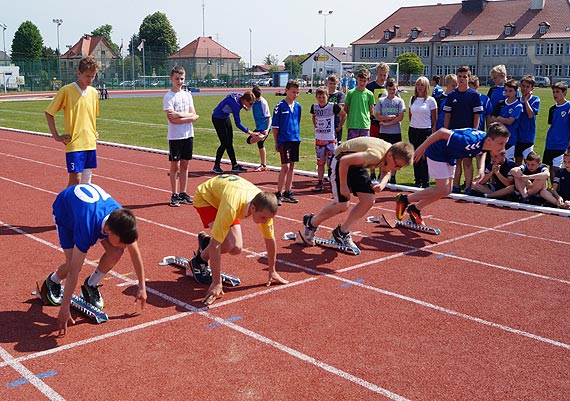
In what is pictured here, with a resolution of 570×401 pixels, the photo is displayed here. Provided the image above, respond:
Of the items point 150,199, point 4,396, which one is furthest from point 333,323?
point 150,199

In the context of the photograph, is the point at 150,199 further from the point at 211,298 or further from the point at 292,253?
the point at 211,298

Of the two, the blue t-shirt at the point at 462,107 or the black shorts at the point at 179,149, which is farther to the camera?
the blue t-shirt at the point at 462,107

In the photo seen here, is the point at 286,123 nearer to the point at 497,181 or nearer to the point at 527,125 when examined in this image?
the point at 497,181

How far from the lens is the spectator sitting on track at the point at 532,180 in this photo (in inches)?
384

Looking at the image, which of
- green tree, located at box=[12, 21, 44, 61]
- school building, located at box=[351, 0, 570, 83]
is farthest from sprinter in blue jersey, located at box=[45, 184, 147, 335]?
green tree, located at box=[12, 21, 44, 61]

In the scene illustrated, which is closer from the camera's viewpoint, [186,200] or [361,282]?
[361,282]

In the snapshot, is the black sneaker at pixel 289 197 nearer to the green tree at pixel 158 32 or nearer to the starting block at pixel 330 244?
the starting block at pixel 330 244

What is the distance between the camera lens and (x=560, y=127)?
10375 mm

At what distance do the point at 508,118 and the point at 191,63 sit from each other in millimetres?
91329

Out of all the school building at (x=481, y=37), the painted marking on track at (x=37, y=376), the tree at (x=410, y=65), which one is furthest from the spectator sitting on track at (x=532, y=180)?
the school building at (x=481, y=37)

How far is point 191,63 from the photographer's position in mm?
97562

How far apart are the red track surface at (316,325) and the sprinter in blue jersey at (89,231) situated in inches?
16.4

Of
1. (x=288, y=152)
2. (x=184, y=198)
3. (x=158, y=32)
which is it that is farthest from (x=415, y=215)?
(x=158, y=32)

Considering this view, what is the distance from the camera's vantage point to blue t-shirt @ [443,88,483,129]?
410 inches
